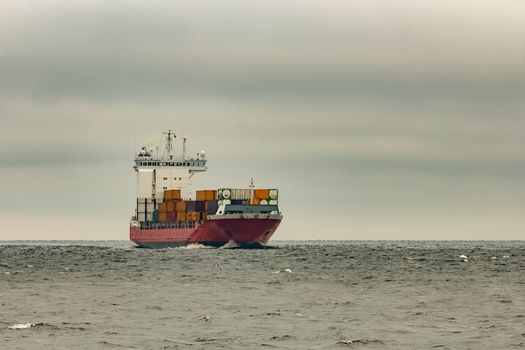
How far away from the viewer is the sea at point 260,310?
45.0m

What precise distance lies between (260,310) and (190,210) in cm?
10977

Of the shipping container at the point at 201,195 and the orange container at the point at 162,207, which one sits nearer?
the shipping container at the point at 201,195

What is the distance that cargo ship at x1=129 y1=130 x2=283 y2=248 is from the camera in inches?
6078

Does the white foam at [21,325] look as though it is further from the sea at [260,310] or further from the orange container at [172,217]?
the orange container at [172,217]

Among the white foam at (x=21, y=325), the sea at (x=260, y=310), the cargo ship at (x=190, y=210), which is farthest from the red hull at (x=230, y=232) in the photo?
the white foam at (x=21, y=325)

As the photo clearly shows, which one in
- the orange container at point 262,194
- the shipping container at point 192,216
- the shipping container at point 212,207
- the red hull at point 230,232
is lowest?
the red hull at point 230,232

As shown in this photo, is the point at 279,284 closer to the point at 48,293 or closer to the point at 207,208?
the point at 48,293

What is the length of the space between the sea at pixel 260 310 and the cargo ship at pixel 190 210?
57.9 metres

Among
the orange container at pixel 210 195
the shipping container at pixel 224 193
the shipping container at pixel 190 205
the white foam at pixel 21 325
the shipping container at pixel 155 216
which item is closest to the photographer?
the white foam at pixel 21 325

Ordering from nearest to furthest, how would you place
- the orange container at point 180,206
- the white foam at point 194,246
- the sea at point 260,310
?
1. the sea at point 260,310
2. the white foam at point 194,246
3. the orange container at point 180,206

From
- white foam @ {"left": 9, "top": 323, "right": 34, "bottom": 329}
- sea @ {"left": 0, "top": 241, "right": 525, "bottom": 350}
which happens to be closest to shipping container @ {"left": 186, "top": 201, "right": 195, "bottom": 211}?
sea @ {"left": 0, "top": 241, "right": 525, "bottom": 350}

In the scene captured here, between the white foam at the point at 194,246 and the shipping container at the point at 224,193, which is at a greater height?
the shipping container at the point at 224,193

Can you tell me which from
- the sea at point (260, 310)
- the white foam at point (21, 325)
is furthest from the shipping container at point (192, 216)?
the white foam at point (21, 325)

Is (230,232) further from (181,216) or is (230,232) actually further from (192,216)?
(181,216)
